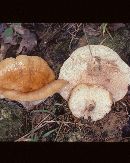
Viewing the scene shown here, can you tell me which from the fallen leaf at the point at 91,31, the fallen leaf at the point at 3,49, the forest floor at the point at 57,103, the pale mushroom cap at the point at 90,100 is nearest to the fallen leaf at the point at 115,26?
the forest floor at the point at 57,103

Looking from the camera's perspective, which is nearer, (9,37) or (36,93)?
(36,93)

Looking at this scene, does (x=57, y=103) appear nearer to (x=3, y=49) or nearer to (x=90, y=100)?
(x=90, y=100)

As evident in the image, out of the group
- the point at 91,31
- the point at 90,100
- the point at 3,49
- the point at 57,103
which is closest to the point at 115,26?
the point at 91,31

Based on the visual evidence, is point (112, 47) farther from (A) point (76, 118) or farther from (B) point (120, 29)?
(A) point (76, 118)

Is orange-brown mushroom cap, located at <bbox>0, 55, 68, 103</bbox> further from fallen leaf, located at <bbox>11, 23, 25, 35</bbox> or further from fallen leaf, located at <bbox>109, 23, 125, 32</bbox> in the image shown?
fallen leaf, located at <bbox>109, 23, 125, 32</bbox>

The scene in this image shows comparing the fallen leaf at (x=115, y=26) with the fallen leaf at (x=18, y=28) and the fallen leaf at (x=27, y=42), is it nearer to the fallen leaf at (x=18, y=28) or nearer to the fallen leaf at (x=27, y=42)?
the fallen leaf at (x=27, y=42)
